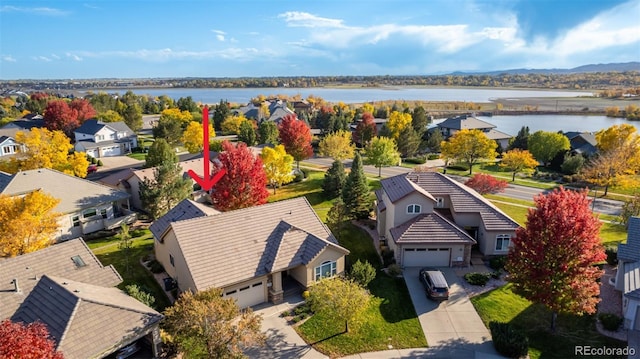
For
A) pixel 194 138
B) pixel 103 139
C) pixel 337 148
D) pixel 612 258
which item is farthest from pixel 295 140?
pixel 612 258

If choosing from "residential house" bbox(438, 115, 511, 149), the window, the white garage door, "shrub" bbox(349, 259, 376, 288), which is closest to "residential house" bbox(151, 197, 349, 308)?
"shrub" bbox(349, 259, 376, 288)

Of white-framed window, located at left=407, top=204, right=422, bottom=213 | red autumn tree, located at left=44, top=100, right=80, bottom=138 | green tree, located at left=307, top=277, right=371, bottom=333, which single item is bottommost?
green tree, located at left=307, top=277, right=371, bottom=333

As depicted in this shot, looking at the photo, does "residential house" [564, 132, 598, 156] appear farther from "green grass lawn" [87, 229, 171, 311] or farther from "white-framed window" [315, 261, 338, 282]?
"green grass lawn" [87, 229, 171, 311]

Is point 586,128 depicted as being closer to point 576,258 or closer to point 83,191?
point 576,258

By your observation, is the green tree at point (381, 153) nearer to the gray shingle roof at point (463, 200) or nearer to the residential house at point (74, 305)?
the gray shingle roof at point (463, 200)

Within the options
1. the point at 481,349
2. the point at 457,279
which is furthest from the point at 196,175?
the point at 481,349

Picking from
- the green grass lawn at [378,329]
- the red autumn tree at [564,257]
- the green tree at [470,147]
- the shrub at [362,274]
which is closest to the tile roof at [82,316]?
the green grass lawn at [378,329]
